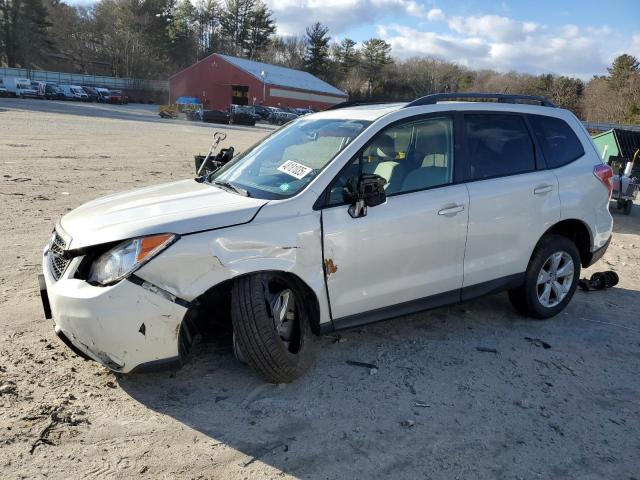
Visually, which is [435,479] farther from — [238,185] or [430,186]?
[238,185]

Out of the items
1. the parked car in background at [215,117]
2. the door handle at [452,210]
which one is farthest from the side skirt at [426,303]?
the parked car in background at [215,117]

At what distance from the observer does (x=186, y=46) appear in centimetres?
8975

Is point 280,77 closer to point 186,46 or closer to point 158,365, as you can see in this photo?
point 186,46

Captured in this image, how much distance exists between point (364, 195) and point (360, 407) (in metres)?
1.38

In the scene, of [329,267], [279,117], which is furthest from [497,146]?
[279,117]

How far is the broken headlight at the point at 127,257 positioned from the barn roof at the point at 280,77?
60.7 meters

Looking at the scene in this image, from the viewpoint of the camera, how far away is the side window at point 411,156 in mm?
3801

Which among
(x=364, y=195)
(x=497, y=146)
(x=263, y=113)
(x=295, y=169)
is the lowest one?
(x=364, y=195)

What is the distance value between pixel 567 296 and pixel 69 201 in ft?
26.0

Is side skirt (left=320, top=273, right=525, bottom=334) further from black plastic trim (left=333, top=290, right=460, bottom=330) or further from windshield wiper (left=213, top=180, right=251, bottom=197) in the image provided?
windshield wiper (left=213, top=180, right=251, bottom=197)

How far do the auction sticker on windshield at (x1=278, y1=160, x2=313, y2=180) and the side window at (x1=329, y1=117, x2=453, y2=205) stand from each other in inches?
13.1

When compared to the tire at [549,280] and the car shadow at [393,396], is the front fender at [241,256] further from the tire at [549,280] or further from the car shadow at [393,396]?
the tire at [549,280]

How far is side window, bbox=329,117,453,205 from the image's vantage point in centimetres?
380

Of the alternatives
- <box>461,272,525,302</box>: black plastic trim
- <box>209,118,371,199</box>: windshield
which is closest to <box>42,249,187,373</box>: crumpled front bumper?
<box>209,118,371,199</box>: windshield
